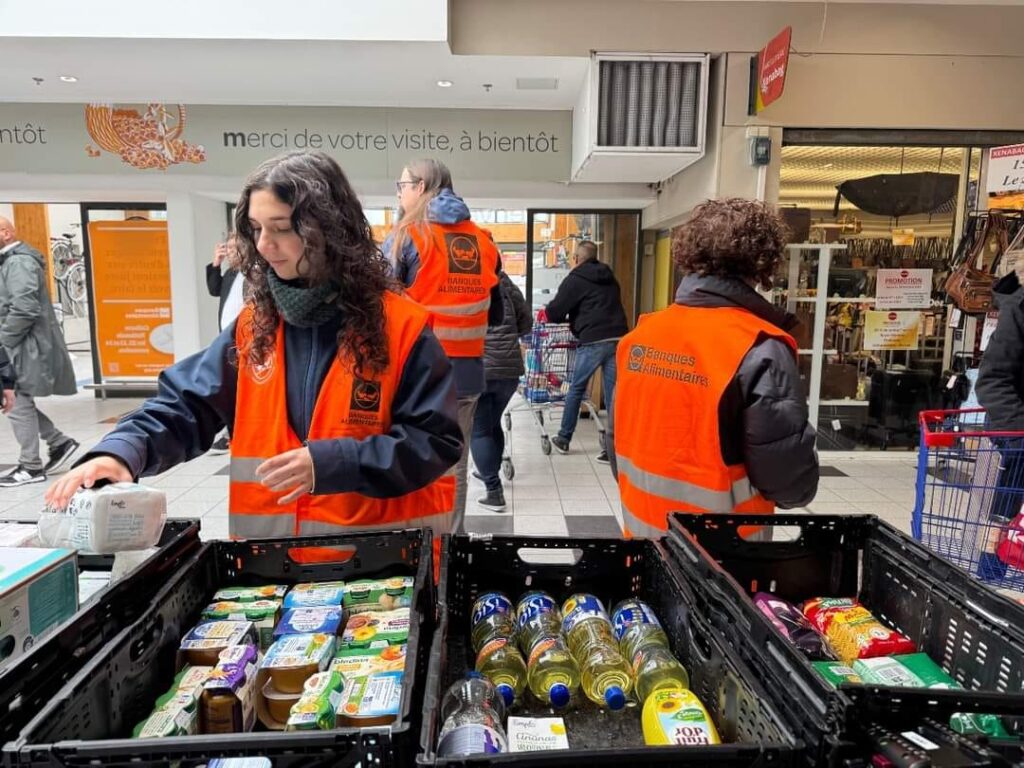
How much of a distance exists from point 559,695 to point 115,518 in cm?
75

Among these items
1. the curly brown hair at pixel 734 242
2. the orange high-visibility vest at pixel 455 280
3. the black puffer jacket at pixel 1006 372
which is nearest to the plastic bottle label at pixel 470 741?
the curly brown hair at pixel 734 242

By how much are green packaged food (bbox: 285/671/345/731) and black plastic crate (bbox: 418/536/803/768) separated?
13 cm

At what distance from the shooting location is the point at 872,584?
4.39 ft

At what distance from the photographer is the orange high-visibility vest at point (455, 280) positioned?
2.96 metres

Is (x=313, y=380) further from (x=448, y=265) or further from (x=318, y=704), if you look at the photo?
(x=448, y=265)

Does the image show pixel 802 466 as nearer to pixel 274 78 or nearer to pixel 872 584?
pixel 872 584

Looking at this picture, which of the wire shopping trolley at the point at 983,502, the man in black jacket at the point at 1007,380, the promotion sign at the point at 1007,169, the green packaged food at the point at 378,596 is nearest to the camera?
the green packaged food at the point at 378,596

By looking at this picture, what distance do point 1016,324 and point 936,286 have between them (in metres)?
3.11

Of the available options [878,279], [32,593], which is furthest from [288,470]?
[878,279]

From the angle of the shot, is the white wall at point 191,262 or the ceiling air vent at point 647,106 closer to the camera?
the ceiling air vent at point 647,106

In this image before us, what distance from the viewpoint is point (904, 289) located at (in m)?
5.61

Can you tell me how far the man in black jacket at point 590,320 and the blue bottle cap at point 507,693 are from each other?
4.68 metres

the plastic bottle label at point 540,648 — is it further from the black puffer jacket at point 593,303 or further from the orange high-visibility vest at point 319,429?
the black puffer jacket at point 593,303

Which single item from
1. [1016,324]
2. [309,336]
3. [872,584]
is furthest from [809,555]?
[1016,324]
